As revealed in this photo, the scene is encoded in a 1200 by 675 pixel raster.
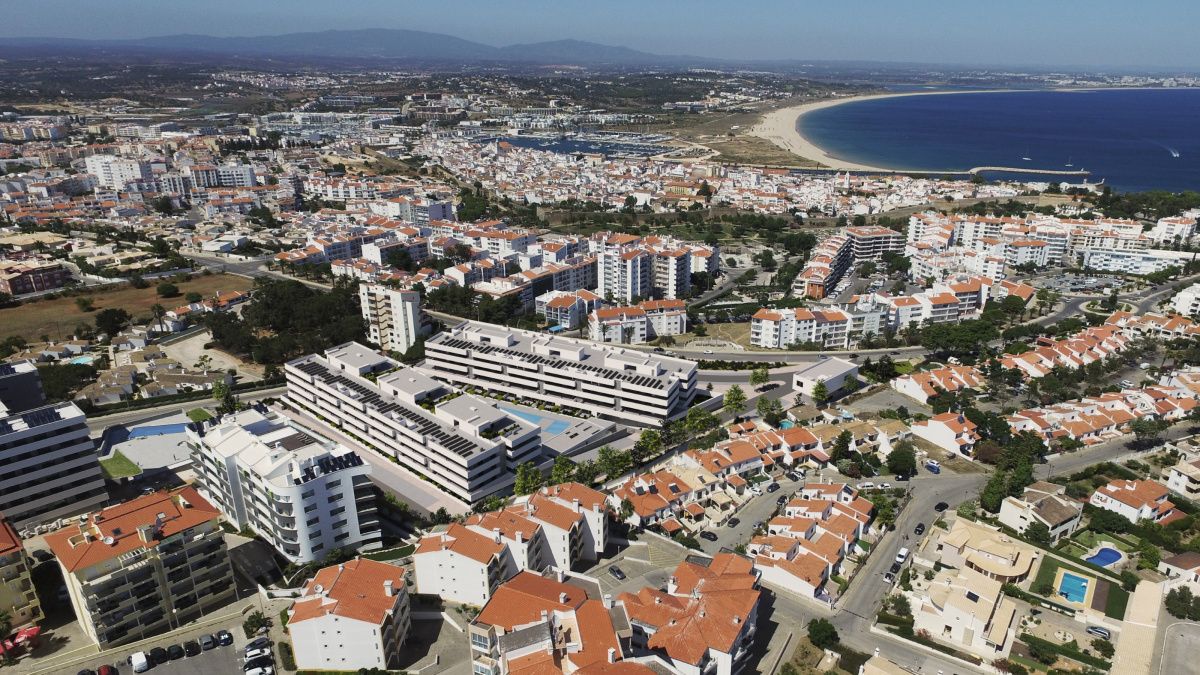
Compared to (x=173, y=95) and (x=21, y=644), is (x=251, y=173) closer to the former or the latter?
(x=21, y=644)

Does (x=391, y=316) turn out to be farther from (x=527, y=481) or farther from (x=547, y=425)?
(x=527, y=481)

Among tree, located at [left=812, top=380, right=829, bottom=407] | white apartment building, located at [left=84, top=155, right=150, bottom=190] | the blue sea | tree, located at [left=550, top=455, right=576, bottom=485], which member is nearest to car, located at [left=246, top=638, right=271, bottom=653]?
tree, located at [left=550, top=455, right=576, bottom=485]

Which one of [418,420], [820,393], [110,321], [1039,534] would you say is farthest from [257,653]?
[110,321]

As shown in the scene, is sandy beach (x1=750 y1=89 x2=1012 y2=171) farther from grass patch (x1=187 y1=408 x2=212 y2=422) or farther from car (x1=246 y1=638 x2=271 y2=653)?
car (x1=246 y1=638 x2=271 y2=653)

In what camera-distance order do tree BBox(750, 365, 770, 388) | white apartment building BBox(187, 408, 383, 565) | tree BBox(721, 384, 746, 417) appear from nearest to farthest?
white apartment building BBox(187, 408, 383, 565)
tree BBox(721, 384, 746, 417)
tree BBox(750, 365, 770, 388)

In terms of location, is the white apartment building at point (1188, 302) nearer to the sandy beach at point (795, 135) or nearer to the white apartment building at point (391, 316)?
the white apartment building at point (391, 316)

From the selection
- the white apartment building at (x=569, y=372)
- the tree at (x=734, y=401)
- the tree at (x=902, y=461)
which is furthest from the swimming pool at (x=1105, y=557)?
the white apartment building at (x=569, y=372)
